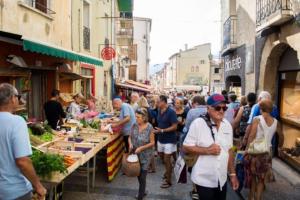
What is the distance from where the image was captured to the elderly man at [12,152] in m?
3.25

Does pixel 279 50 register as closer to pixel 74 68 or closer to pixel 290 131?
pixel 290 131

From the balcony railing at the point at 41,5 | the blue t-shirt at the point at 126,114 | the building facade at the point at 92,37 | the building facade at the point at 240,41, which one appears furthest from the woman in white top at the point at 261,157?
the building facade at the point at 92,37

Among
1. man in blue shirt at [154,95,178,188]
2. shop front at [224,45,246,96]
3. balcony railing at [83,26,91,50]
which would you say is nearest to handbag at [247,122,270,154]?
man in blue shirt at [154,95,178,188]

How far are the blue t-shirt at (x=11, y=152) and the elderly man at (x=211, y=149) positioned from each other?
1844 millimetres

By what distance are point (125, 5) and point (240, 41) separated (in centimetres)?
1220

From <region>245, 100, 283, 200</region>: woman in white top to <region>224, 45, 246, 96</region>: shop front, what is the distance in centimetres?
853

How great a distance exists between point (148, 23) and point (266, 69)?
44409 mm

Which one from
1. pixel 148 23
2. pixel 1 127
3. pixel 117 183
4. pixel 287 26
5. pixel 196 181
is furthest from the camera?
pixel 148 23

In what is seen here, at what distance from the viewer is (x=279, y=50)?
33.8 feet

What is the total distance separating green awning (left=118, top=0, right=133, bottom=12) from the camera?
24.3 m

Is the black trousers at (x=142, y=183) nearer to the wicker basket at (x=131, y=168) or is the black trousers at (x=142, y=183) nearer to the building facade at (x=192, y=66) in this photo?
the wicker basket at (x=131, y=168)

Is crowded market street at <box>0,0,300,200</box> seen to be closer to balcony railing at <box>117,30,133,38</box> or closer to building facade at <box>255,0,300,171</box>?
building facade at <box>255,0,300,171</box>

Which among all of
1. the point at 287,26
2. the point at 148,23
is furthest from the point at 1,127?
the point at 148,23

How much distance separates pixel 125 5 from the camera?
80.9ft
